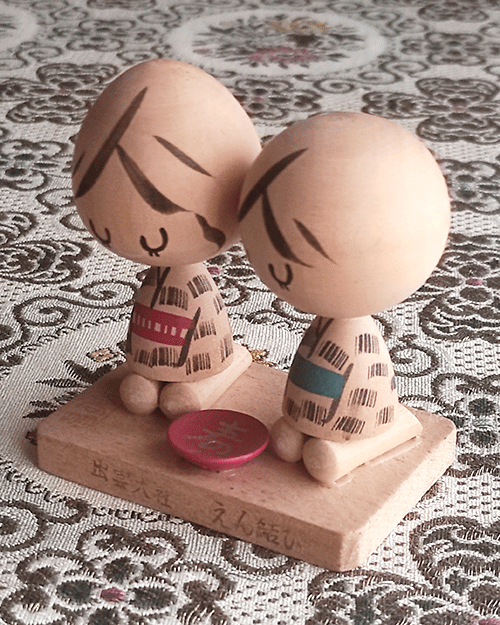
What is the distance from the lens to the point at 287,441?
0.49 meters

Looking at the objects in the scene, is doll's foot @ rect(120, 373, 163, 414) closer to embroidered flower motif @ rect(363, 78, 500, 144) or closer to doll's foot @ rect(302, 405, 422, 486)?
doll's foot @ rect(302, 405, 422, 486)

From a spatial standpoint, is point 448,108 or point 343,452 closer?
point 343,452

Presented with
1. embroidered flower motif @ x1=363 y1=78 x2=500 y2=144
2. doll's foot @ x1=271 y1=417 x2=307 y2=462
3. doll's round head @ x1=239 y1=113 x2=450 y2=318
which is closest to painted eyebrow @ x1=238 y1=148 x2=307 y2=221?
doll's round head @ x1=239 y1=113 x2=450 y2=318

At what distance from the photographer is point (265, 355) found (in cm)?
66

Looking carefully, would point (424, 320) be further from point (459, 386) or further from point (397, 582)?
point (397, 582)

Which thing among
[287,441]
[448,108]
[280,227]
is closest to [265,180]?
[280,227]

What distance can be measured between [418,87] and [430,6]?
0.38m

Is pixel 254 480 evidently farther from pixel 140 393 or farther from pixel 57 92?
pixel 57 92

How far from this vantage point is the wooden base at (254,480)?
466 mm

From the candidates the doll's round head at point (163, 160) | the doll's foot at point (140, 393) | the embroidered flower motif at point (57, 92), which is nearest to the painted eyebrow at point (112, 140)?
the doll's round head at point (163, 160)

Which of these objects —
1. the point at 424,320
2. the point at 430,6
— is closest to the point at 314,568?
the point at 424,320

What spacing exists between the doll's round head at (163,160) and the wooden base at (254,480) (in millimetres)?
104

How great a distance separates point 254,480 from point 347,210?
0.48 feet

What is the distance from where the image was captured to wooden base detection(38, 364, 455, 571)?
18.3 inches
